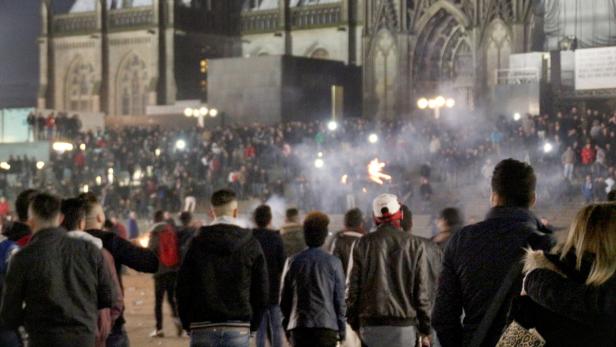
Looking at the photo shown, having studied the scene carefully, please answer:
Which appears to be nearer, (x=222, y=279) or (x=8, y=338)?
(x=222, y=279)

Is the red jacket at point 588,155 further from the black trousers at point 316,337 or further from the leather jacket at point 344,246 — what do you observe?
the black trousers at point 316,337

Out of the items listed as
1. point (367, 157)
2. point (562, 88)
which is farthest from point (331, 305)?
point (562, 88)

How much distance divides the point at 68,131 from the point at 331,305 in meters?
36.5

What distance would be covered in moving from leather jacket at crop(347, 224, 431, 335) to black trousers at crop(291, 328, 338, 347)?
38 cm

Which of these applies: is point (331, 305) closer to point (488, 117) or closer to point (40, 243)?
point (40, 243)

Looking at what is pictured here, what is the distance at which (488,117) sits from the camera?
3691 cm

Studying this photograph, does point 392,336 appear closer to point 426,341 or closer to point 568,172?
point 426,341

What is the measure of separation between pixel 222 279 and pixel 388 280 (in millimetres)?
1151

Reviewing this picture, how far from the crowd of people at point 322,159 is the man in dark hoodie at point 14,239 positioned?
64.1 feet

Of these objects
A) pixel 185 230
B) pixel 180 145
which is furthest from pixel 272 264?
pixel 180 145

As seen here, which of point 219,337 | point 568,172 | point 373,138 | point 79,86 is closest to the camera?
point 219,337

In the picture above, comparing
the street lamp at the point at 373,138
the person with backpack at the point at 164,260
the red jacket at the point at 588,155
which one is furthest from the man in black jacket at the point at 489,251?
the street lamp at the point at 373,138

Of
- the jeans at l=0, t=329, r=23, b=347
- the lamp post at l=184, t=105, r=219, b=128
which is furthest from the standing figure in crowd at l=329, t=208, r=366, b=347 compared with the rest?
the lamp post at l=184, t=105, r=219, b=128

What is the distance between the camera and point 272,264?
9.58 metres
